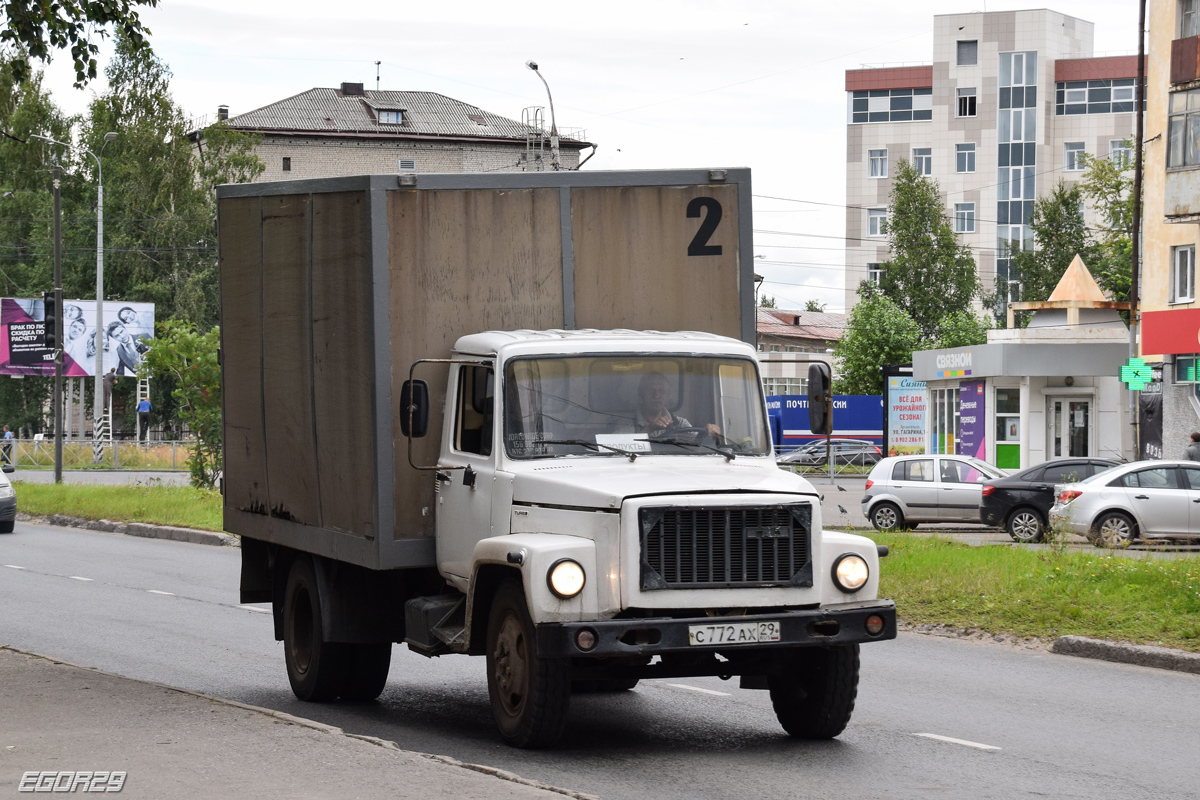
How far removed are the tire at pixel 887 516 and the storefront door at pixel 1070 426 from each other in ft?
58.4

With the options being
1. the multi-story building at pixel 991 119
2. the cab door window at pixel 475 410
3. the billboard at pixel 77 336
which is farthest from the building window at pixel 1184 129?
the multi-story building at pixel 991 119

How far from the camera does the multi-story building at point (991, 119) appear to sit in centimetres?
8812

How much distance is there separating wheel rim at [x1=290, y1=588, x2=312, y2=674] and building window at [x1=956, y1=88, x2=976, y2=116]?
84533 mm

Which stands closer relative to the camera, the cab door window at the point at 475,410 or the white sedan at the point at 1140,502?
the cab door window at the point at 475,410

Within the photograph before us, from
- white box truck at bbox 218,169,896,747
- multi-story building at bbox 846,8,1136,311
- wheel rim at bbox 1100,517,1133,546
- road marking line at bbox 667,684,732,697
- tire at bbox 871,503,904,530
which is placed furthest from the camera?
multi-story building at bbox 846,8,1136,311

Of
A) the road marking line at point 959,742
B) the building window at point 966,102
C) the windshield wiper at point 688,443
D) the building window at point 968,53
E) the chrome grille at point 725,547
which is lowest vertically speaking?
the road marking line at point 959,742

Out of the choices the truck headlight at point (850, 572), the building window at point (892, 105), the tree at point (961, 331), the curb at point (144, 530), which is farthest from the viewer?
the building window at point (892, 105)

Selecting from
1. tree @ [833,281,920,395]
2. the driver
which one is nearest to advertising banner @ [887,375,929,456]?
tree @ [833,281,920,395]

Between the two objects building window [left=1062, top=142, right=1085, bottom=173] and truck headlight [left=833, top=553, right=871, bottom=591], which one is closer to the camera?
truck headlight [left=833, top=553, right=871, bottom=591]

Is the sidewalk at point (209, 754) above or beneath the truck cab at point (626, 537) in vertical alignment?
beneath

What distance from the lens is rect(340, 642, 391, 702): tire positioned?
10.0 metres

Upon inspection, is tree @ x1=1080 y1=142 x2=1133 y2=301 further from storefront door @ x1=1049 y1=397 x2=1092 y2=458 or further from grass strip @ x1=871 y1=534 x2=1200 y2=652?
grass strip @ x1=871 y1=534 x2=1200 y2=652

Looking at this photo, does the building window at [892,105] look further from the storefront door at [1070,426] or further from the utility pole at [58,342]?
the utility pole at [58,342]

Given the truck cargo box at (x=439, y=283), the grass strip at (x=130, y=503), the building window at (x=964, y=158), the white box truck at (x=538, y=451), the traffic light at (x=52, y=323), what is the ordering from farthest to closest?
the building window at (x=964, y=158) → the traffic light at (x=52, y=323) → the grass strip at (x=130, y=503) → the truck cargo box at (x=439, y=283) → the white box truck at (x=538, y=451)
